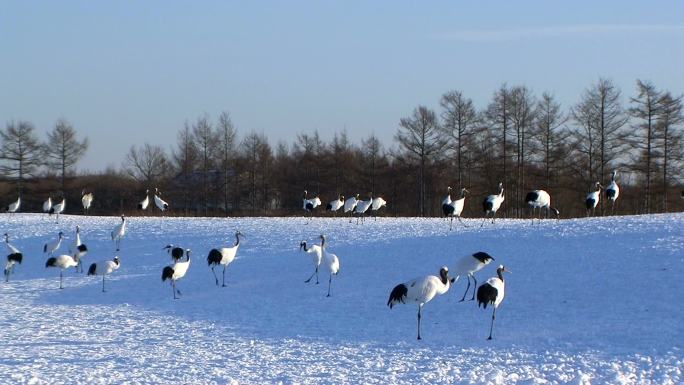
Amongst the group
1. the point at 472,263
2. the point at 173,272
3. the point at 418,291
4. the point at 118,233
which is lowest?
the point at 173,272

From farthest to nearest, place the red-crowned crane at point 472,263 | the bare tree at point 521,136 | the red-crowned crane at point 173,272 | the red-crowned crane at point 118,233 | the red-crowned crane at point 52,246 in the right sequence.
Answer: the bare tree at point 521,136, the red-crowned crane at point 118,233, the red-crowned crane at point 52,246, the red-crowned crane at point 173,272, the red-crowned crane at point 472,263

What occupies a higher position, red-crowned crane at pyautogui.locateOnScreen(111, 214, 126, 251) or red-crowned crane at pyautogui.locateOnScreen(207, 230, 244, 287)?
red-crowned crane at pyautogui.locateOnScreen(111, 214, 126, 251)

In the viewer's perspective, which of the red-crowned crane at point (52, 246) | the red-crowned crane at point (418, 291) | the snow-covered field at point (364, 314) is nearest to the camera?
the snow-covered field at point (364, 314)

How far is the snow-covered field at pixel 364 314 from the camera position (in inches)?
531

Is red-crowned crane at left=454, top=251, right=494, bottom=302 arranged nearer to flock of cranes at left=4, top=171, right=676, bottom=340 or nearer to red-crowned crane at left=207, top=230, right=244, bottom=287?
flock of cranes at left=4, top=171, right=676, bottom=340

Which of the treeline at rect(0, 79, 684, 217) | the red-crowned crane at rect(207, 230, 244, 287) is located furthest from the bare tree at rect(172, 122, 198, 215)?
the red-crowned crane at rect(207, 230, 244, 287)

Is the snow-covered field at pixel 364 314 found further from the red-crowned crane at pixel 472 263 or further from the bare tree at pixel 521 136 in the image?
the bare tree at pixel 521 136

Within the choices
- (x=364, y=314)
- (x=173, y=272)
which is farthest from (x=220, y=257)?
(x=364, y=314)

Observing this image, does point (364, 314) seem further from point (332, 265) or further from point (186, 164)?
point (186, 164)

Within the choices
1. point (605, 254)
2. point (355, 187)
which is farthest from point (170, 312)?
point (355, 187)

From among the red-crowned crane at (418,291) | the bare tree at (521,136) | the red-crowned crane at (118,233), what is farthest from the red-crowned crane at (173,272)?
the bare tree at (521,136)

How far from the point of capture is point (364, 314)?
19625 mm

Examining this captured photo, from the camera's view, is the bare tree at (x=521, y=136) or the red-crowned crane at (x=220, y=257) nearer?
the red-crowned crane at (x=220, y=257)

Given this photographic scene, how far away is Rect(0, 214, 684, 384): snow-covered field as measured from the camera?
13492 millimetres
